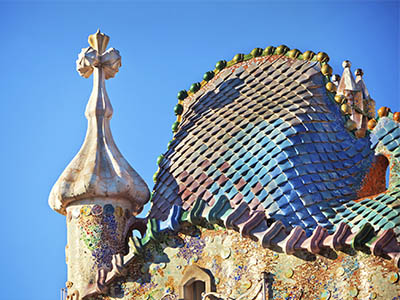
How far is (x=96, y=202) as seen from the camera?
18547 mm

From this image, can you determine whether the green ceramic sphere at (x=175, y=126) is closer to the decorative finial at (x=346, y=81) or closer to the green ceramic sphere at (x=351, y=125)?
the decorative finial at (x=346, y=81)

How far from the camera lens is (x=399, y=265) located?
15711mm

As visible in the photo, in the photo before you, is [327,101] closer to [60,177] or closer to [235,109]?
[235,109]

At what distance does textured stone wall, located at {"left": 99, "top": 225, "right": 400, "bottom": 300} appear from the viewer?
1593cm

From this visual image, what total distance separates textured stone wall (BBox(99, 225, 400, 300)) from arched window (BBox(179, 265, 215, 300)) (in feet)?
0.17

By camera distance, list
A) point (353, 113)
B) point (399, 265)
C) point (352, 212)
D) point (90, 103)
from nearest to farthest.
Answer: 1. point (399, 265)
2. point (352, 212)
3. point (353, 113)
4. point (90, 103)

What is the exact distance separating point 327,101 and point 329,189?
66.6 inches

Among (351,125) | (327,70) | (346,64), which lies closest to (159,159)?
(327,70)

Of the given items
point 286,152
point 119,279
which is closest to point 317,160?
point 286,152

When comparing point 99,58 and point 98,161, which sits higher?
point 99,58

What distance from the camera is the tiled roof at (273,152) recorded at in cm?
1738

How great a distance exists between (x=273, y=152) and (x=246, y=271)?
2046 millimetres

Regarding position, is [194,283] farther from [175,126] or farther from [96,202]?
[175,126]

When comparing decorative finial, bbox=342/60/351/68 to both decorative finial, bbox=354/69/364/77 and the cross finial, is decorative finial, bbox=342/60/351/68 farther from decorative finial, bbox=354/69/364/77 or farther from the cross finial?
the cross finial
